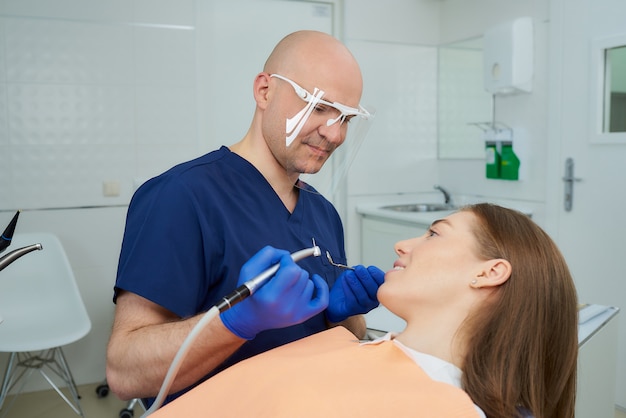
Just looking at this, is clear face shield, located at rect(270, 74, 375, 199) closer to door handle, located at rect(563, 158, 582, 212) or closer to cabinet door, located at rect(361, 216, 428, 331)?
cabinet door, located at rect(361, 216, 428, 331)

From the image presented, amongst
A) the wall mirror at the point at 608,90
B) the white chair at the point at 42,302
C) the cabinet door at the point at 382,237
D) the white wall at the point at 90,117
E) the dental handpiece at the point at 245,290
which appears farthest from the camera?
the cabinet door at the point at 382,237

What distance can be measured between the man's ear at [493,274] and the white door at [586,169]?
79.5 inches

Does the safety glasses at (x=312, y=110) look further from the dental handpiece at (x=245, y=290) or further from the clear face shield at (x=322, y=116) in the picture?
the dental handpiece at (x=245, y=290)

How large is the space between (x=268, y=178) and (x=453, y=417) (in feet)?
2.30

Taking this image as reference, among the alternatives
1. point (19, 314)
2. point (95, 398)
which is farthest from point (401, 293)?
point (95, 398)

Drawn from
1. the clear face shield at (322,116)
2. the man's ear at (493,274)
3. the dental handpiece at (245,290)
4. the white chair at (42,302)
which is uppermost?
the clear face shield at (322,116)

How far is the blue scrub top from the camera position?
1.13 metres

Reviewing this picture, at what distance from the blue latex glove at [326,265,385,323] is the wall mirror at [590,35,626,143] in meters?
2.09

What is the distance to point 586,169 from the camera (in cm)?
304

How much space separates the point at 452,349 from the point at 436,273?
0.55ft

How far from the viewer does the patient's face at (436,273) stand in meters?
1.25

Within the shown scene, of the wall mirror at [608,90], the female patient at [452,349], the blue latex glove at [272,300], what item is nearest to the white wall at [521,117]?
the wall mirror at [608,90]

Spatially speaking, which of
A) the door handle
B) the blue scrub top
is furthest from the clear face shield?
the door handle

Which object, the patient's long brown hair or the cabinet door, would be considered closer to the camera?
the patient's long brown hair
